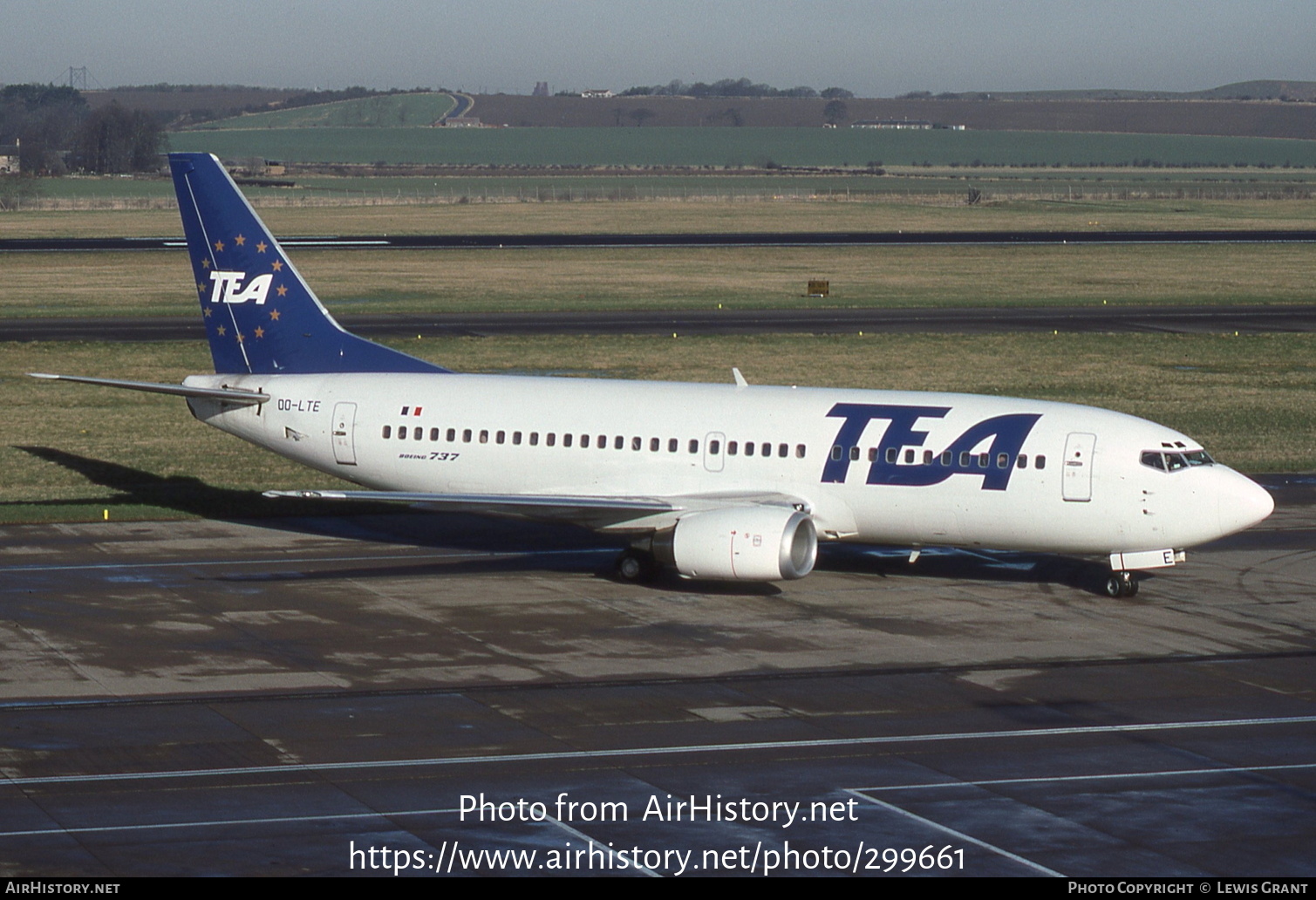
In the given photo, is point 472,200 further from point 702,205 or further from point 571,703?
point 571,703

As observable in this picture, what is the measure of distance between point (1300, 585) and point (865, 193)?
544 ft

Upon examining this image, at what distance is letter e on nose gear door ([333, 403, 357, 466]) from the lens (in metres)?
38.3

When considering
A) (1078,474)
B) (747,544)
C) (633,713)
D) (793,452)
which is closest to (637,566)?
(747,544)

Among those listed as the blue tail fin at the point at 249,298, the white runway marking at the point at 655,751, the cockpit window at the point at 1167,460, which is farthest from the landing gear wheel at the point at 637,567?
the white runway marking at the point at 655,751

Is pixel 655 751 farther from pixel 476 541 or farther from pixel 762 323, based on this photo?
pixel 762 323

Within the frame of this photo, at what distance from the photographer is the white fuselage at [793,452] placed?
33.8 metres

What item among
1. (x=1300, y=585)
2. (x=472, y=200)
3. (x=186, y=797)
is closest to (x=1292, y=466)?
(x=1300, y=585)

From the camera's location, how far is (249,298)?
4056 cm

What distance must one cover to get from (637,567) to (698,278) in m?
67.0

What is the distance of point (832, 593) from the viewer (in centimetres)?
3516

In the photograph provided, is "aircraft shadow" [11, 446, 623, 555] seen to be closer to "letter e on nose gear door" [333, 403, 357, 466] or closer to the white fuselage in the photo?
the white fuselage

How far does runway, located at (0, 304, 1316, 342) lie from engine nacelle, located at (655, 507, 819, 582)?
144 ft

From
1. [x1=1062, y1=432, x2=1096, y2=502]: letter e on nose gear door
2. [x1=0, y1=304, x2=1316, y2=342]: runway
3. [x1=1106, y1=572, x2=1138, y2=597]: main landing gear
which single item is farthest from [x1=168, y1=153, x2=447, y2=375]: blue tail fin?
[x1=0, y1=304, x2=1316, y2=342]: runway
